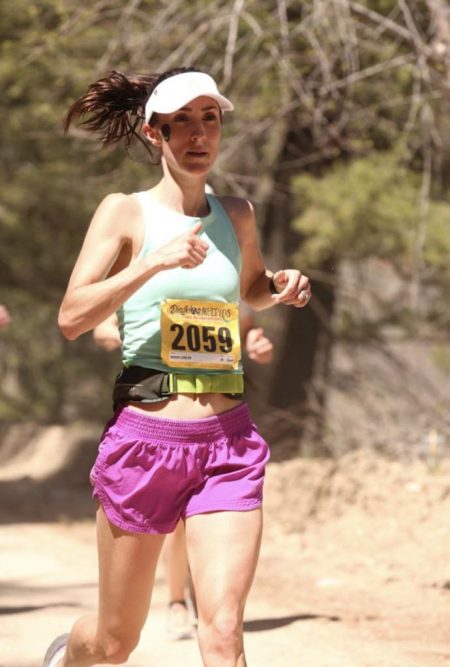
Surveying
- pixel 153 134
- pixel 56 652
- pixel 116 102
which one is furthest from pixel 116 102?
pixel 56 652

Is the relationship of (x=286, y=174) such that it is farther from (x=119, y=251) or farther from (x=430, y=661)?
(x=119, y=251)

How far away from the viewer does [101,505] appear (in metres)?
4.17

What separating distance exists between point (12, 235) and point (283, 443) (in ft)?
13.5

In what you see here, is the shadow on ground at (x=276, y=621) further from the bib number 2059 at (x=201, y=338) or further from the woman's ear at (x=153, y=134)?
the woman's ear at (x=153, y=134)

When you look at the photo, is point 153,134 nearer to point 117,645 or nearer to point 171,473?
point 171,473

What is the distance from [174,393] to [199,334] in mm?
197

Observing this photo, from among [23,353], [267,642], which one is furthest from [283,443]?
[23,353]

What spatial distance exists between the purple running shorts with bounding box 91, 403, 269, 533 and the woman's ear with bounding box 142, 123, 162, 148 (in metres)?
0.88

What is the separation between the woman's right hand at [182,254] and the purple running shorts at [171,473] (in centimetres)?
56

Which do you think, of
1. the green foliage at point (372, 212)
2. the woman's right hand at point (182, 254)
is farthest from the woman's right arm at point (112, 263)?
the green foliage at point (372, 212)

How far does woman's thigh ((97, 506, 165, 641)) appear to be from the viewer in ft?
13.5

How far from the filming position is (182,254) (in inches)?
147

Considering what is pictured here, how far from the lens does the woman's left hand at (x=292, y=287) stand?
4.20 m

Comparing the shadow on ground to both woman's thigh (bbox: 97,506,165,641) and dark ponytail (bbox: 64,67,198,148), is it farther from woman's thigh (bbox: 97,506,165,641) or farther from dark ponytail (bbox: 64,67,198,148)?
dark ponytail (bbox: 64,67,198,148)
